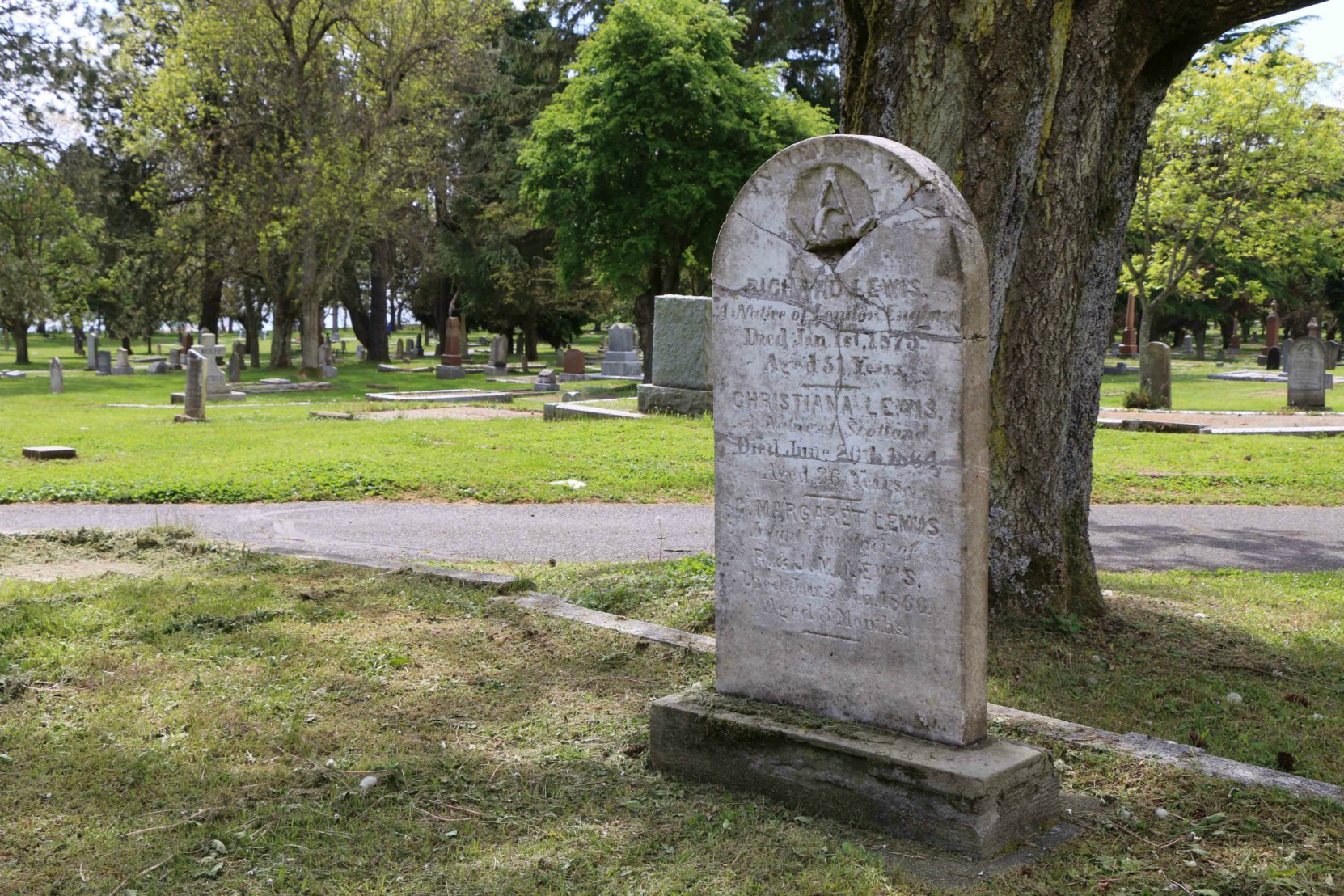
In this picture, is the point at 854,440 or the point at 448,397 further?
the point at 448,397

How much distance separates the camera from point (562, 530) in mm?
9773

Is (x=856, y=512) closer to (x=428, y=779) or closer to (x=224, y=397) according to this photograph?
(x=428, y=779)

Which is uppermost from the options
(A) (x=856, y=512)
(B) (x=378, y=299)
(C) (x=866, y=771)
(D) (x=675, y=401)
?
(B) (x=378, y=299)

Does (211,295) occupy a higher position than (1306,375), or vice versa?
(211,295)

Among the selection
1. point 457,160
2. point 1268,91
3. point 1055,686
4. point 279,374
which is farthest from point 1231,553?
point 457,160

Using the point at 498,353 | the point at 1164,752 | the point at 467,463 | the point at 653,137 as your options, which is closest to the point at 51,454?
the point at 467,463

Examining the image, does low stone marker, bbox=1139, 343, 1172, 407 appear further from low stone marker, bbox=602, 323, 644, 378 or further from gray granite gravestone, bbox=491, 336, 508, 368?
gray granite gravestone, bbox=491, 336, 508, 368

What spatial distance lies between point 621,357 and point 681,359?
17.3 metres

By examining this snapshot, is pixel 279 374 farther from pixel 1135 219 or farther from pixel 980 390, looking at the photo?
pixel 980 390

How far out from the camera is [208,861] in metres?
3.52

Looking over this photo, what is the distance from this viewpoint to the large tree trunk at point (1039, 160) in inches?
213

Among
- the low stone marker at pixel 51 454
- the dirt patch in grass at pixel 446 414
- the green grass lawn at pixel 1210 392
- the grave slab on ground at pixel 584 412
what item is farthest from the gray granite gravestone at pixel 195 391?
the green grass lawn at pixel 1210 392

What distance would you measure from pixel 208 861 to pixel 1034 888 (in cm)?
238

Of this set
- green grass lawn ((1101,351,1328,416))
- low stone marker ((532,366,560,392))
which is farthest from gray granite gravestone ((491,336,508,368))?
green grass lawn ((1101,351,1328,416))
